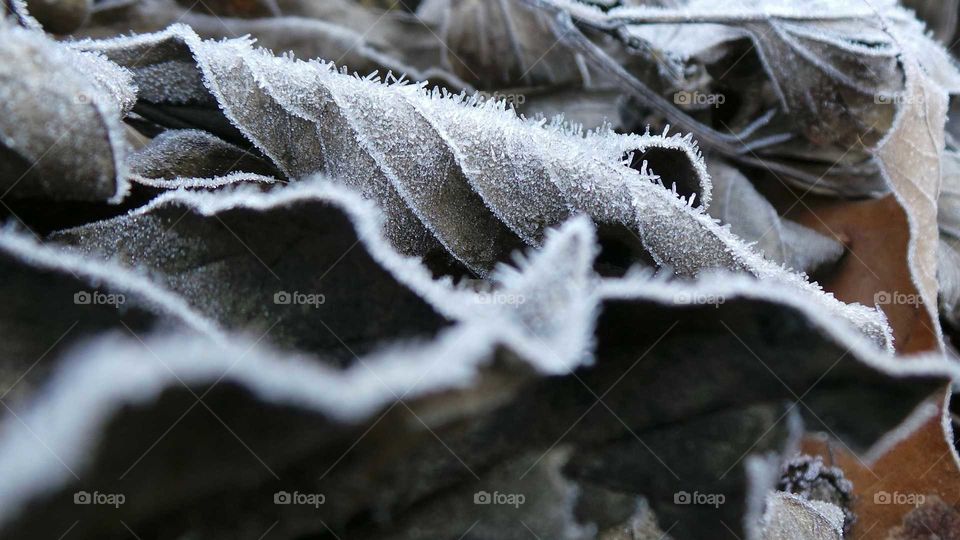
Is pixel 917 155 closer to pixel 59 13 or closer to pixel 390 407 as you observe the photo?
pixel 390 407

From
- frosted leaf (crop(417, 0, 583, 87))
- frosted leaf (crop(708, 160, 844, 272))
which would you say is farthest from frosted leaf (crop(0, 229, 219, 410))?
frosted leaf (crop(417, 0, 583, 87))

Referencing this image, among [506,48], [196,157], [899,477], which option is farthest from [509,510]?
[506,48]

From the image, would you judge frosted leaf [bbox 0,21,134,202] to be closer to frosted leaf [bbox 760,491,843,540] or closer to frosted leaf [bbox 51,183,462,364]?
frosted leaf [bbox 51,183,462,364]

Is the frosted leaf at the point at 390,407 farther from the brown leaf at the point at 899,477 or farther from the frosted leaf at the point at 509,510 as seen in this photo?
the brown leaf at the point at 899,477

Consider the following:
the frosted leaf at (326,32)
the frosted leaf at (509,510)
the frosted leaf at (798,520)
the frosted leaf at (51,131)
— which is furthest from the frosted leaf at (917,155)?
the frosted leaf at (51,131)

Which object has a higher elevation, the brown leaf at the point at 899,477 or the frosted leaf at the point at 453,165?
the frosted leaf at the point at 453,165
